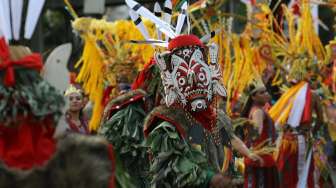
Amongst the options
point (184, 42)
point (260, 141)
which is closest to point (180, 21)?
point (184, 42)

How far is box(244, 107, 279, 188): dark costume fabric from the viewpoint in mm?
11477

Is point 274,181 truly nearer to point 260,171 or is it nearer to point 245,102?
point 260,171

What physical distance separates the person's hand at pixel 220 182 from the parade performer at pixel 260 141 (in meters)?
4.97

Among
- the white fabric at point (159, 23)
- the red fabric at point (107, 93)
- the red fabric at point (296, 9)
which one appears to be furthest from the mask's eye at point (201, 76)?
the red fabric at point (296, 9)

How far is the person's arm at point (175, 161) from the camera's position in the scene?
6.54 metres

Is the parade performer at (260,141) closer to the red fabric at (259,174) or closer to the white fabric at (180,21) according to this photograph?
the red fabric at (259,174)

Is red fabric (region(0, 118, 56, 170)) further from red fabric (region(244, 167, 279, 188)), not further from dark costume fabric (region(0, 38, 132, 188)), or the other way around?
red fabric (region(244, 167, 279, 188))

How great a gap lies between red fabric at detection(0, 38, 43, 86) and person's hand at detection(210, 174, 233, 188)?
1615 mm

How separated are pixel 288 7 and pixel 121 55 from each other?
2643 millimetres

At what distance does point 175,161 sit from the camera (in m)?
6.62

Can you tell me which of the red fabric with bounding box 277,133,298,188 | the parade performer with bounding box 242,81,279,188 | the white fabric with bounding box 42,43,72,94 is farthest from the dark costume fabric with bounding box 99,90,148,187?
the red fabric with bounding box 277,133,298,188

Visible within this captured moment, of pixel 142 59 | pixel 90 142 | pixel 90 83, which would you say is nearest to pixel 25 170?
pixel 90 142

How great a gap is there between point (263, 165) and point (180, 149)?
15.8ft

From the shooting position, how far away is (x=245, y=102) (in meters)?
12.1
